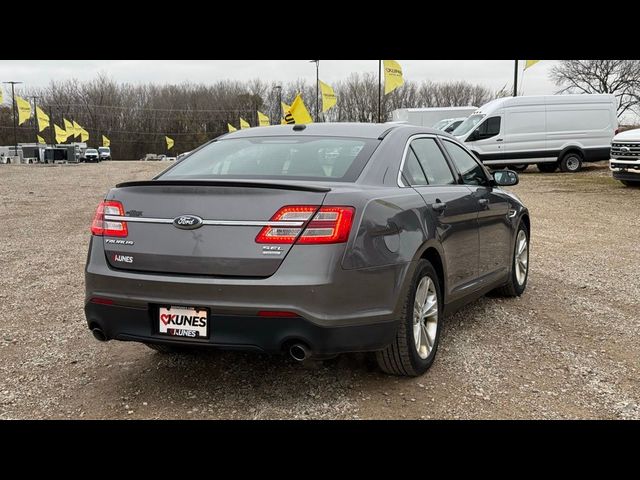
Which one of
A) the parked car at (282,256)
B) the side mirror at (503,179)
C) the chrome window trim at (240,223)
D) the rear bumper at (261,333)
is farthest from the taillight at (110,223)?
the side mirror at (503,179)

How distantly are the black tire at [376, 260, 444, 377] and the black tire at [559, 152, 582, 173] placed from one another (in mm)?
20741

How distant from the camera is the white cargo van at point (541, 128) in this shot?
22.0 metres

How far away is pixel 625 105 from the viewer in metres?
56.7

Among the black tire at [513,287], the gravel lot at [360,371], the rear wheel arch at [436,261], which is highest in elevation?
the rear wheel arch at [436,261]

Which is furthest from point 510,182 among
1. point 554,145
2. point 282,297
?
point 554,145

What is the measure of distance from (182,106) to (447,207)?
9277 centimetres

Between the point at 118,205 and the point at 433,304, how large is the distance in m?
2.04

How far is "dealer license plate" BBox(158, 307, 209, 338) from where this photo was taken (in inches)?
130

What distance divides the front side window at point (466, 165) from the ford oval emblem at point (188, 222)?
8.06ft

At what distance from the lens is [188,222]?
3.34m

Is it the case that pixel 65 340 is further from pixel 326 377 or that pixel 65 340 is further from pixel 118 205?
pixel 326 377

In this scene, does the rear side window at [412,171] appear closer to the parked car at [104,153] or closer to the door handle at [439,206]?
the door handle at [439,206]

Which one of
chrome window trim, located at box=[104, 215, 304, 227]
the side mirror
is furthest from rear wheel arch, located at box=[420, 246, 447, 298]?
the side mirror

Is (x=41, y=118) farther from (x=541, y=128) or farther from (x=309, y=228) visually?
(x=309, y=228)
